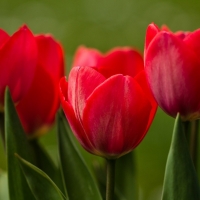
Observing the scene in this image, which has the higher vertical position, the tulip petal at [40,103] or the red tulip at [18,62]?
the red tulip at [18,62]

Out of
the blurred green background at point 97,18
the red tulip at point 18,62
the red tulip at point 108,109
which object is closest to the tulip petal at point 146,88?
the red tulip at point 108,109

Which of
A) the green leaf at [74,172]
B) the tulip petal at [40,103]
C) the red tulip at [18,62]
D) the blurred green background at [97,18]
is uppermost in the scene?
the blurred green background at [97,18]

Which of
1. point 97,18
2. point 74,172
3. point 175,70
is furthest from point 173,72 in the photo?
point 97,18

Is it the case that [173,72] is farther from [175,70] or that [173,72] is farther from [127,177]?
[127,177]

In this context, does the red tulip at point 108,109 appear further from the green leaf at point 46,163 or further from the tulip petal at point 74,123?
the green leaf at point 46,163

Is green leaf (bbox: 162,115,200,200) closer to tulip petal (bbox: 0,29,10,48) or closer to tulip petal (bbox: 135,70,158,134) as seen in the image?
tulip petal (bbox: 135,70,158,134)

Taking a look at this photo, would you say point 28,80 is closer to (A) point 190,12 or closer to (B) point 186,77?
(B) point 186,77
